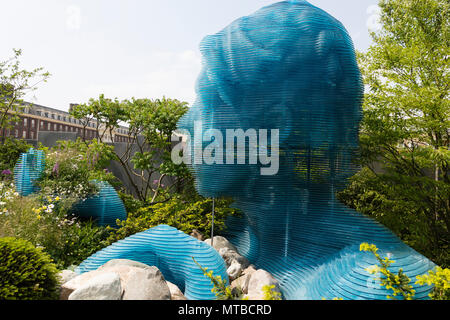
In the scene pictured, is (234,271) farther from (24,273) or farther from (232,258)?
(24,273)

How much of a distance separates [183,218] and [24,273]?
3.75 metres

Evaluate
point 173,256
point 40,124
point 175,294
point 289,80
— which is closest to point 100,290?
point 175,294

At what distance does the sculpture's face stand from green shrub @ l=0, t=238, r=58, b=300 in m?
2.95

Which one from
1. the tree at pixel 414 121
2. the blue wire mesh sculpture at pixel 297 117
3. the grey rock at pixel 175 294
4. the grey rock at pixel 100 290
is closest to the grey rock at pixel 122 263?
the grey rock at pixel 175 294

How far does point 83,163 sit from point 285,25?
5743 mm

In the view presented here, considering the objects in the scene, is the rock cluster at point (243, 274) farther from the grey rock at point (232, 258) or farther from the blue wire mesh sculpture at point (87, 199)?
the blue wire mesh sculpture at point (87, 199)

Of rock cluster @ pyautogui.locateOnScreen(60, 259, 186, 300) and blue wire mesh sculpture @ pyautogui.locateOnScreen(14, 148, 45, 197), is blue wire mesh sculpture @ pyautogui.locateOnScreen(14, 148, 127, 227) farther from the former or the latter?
rock cluster @ pyautogui.locateOnScreen(60, 259, 186, 300)

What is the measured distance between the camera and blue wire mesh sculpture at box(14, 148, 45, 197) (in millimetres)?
6449

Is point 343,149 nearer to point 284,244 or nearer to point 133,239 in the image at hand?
point 284,244

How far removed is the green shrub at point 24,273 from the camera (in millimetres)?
3162

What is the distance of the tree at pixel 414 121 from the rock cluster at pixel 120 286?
4733 mm

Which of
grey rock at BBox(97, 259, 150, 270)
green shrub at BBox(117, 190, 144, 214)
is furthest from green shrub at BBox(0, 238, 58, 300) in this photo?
green shrub at BBox(117, 190, 144, 214)
